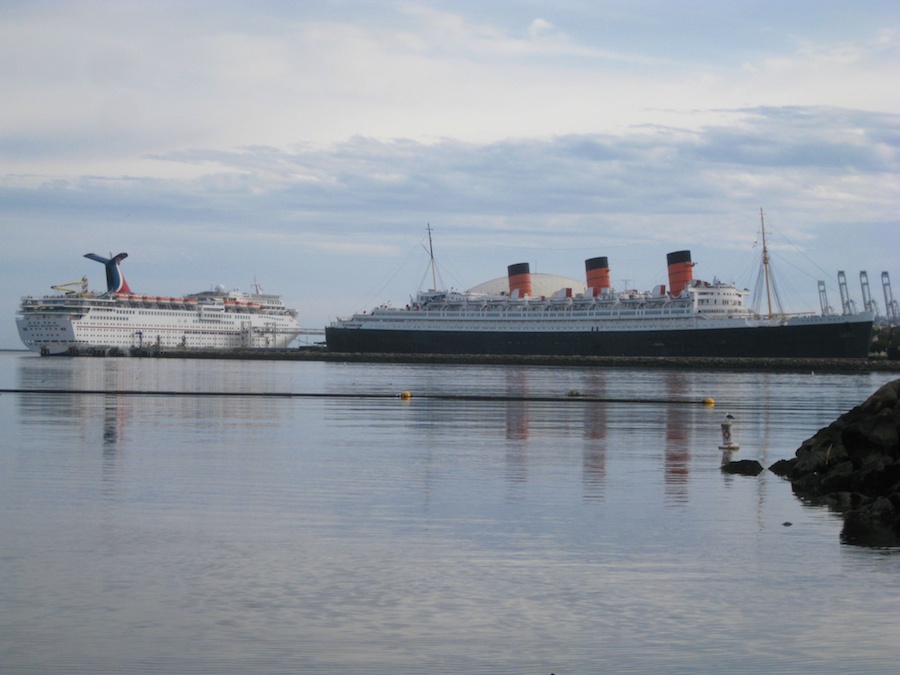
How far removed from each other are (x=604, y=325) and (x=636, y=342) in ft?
10.5

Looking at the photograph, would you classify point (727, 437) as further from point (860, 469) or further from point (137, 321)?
point (137, 321)

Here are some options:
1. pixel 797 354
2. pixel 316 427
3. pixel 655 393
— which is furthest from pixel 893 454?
pixel 797 354

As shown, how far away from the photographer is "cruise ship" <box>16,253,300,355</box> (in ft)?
356

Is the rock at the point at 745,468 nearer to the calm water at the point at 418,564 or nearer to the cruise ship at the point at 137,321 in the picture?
the calm water at the point at 418,564

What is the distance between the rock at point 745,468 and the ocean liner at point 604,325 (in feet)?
215

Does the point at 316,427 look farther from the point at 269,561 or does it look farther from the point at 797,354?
the point at 797,354

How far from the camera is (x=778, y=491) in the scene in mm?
13734

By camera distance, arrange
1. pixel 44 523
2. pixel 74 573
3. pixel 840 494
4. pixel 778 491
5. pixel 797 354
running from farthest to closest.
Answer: pixel 797 354 < pixel 778 491 < pixel 840 494 < pixel 44 523 < pixel 74 573

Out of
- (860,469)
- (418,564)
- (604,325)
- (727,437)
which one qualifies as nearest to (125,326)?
(604,325)

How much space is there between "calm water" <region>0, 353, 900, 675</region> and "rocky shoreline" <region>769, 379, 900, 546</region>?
0.35m

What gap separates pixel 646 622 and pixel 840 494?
6.23 meters

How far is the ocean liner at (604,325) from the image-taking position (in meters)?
78.0

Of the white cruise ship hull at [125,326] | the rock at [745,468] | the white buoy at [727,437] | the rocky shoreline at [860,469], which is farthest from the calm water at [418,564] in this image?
the white cruise ship hull at [125,326]

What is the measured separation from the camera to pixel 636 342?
279 feet
